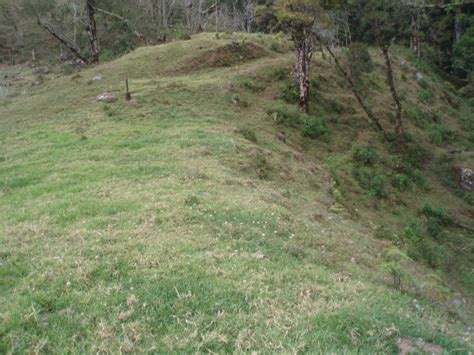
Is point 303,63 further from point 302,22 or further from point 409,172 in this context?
point 409,172

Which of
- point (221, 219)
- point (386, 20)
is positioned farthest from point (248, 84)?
point (221, 219)

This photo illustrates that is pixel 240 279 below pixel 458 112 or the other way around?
the other way around

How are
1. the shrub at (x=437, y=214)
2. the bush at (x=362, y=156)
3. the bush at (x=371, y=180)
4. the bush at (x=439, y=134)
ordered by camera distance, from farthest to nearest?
the bush at (x=439, y=134) < the bush at (x=362, y=156) < the bush at (x=371, y=180) < the shrub at (x=437, y=214)

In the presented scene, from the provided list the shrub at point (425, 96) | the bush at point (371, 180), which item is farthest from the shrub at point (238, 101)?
the shrub at point (425, 96)

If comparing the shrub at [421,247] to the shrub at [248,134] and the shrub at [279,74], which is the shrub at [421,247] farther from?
the shrub at [279,74]

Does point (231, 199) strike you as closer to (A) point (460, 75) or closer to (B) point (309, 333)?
(B) point (309, 333)

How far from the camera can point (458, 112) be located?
114 ft

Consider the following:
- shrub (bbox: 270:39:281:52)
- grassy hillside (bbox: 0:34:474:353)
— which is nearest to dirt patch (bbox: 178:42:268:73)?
grassy hillside (bbox: 0:34:474:353)

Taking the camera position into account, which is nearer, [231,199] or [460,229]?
[231,199]

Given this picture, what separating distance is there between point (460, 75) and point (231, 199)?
42867 mm

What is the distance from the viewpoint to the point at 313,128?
2266 cm

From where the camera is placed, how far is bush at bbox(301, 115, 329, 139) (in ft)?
73.4

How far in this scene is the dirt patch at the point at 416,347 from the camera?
18.1 feet

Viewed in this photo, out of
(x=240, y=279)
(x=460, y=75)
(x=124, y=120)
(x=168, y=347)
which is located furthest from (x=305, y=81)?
(x=460, y=75)
